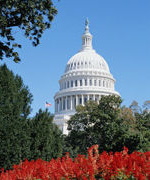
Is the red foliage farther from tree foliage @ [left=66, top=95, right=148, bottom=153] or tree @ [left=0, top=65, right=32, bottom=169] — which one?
tree foliage @ [left=66, top=95, right=148, bottom=153]

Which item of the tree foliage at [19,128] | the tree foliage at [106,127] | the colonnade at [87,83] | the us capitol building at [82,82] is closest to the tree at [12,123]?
A: the tree foliage at [19,128]

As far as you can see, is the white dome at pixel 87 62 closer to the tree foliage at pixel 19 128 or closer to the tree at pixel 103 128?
the tree at pixel 103 128

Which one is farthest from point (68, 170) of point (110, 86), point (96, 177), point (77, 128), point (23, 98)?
point (110, 86)

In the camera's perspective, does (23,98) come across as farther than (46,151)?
Yes

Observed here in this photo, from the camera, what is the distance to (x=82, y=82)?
121750mm

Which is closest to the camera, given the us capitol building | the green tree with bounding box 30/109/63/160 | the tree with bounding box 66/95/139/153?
the green tree with bounding box 30/109/63/160

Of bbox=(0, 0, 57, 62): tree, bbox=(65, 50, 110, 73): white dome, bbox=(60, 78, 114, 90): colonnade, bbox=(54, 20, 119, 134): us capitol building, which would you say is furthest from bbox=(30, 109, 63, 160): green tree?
bbox=(65, 50, 110, 73): white dome

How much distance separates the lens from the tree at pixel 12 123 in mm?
25142

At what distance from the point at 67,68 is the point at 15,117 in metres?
103

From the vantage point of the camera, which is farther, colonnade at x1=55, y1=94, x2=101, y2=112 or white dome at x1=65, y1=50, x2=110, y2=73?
white dome at x1=65, y1=50, x2=110, y2=73

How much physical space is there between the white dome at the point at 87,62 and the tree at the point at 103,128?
197 feet

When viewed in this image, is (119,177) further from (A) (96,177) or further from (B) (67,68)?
(B) (67,68)

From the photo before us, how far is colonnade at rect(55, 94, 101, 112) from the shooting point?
116 m

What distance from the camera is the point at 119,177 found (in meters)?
10.6
